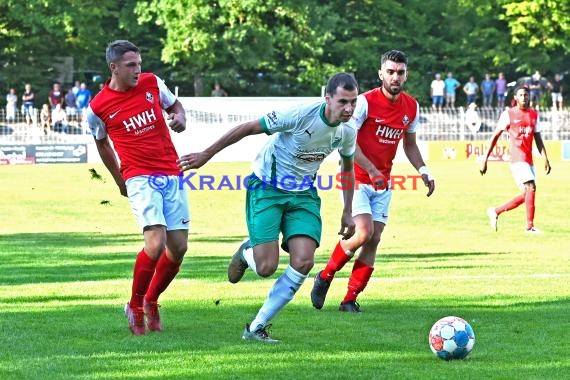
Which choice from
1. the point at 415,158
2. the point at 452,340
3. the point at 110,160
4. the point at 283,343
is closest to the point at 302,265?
the point at 283,343

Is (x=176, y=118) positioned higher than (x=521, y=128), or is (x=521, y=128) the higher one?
(x=176, y=118)

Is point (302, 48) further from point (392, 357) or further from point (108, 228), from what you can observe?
point (392, 357)

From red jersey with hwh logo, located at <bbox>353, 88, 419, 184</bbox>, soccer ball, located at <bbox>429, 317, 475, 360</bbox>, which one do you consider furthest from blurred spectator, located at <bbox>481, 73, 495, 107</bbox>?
soccer ball, located at <bbox>429, 317, 475, 360</bbox>

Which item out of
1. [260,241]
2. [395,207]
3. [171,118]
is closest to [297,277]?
[260,241]

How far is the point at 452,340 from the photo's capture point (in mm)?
7953

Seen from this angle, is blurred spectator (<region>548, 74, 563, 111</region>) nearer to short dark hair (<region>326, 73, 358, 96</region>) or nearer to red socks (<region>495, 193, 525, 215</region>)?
red socks (<region>495, 193, 525, 215</region>)

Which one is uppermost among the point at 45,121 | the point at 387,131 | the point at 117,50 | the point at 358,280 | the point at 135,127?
the point at 117,50

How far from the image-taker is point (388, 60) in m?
10.6

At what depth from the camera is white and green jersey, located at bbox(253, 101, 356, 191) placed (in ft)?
29.4

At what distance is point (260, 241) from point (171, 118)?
42.1 inches

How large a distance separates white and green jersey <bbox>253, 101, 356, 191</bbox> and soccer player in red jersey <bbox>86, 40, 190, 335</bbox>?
0.65 meters

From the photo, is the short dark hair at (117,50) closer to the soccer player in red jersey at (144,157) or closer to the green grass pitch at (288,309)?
the soccer player in red jersey at (144,157)

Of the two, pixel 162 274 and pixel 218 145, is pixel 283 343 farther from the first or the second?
pixel 218 145

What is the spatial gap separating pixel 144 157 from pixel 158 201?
1.07 feet
